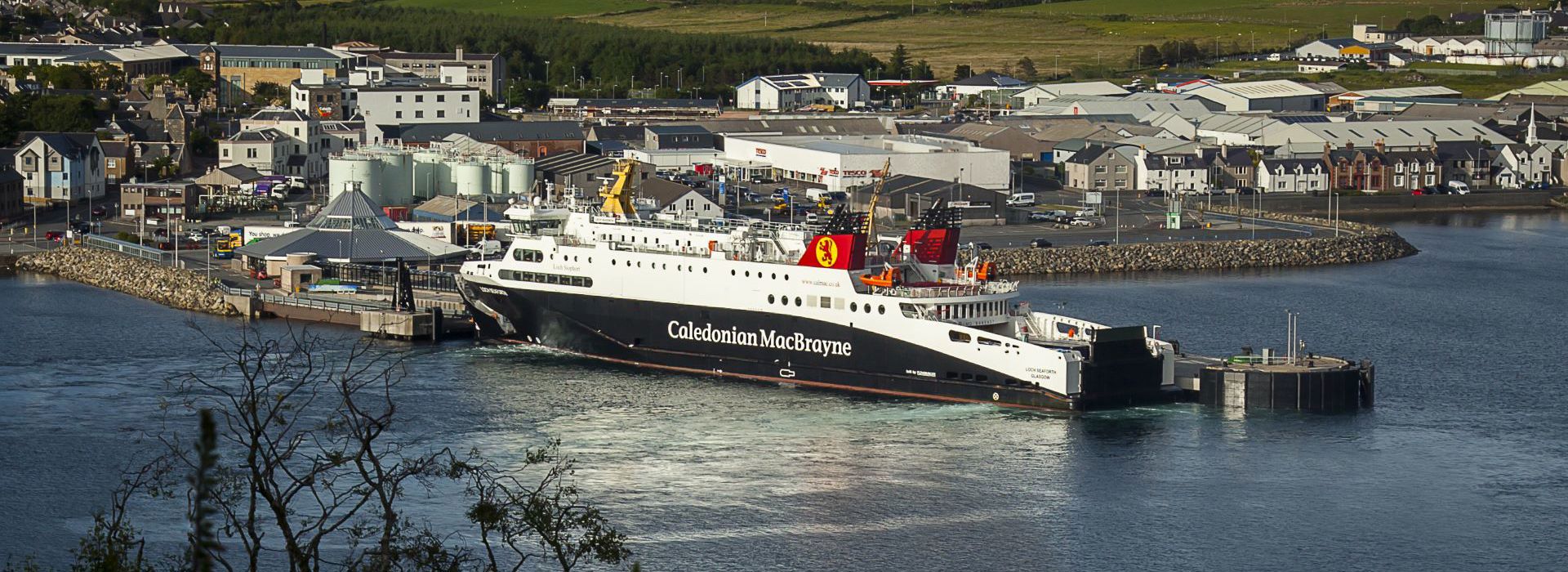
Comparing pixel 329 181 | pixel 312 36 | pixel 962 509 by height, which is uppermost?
pixel 312 36

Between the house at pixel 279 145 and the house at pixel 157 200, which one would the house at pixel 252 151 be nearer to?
the house at pixel 279 145

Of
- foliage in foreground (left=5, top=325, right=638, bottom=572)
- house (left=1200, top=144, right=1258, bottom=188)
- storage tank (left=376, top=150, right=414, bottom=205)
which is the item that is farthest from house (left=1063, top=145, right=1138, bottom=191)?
foliage in foreground (left=5, top=325, right=638, bottom=572)

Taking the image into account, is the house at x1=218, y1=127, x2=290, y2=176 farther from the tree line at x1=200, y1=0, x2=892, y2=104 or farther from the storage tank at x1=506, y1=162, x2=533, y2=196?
the tree line at x1=200, y1=0, x2=892, y2=104

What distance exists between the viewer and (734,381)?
28.0m

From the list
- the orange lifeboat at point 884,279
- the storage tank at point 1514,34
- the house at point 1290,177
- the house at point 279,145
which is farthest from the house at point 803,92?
the orange lifeboat at point 884,279

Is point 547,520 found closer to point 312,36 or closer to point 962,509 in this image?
point 962,509

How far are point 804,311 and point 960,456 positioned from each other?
188 inches

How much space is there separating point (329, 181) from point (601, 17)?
2317 inches

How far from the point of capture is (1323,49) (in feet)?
292

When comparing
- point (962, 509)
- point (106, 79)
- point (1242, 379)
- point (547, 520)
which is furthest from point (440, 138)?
point (547, 520)

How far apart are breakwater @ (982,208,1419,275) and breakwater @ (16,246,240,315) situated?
13617 millimetres

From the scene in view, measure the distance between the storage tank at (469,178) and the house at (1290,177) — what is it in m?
Result: 20.3

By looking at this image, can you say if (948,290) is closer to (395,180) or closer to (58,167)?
(395,180)

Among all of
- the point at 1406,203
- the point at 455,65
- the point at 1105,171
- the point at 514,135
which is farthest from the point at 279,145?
the point at 1406,203
